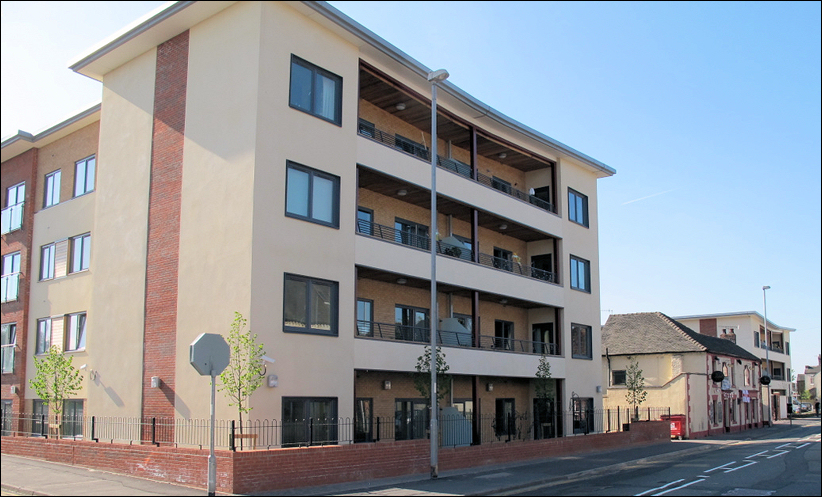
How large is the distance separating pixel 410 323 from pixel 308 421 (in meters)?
7.97

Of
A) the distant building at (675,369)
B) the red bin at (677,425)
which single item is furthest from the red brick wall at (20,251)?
the distant building at (675,369)

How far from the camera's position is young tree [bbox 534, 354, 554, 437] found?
29500mm

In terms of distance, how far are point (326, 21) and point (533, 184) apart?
1636cm

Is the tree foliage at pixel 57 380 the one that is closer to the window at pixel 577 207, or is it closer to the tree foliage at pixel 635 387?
the window at pixel 577 207

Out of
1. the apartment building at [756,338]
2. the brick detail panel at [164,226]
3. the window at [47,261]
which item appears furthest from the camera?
the apartment building at [756,338]

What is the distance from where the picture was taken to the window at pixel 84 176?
27453mm

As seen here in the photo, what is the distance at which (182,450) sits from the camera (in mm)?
16859

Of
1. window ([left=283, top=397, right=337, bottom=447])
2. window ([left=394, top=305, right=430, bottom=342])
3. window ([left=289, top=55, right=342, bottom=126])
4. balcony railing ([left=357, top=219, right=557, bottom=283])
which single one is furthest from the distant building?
window ([left=289, top=55, right=342, bottom=126])

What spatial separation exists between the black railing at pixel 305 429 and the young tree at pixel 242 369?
64 centimetres

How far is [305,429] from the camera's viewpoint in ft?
63.8

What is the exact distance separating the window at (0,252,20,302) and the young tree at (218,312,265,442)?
16.2 metres

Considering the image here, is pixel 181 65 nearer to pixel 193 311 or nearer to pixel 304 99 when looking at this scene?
pixel 304 99

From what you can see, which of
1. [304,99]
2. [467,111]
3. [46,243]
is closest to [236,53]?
[304,99]

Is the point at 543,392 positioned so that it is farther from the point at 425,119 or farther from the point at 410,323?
the point at 425,119
